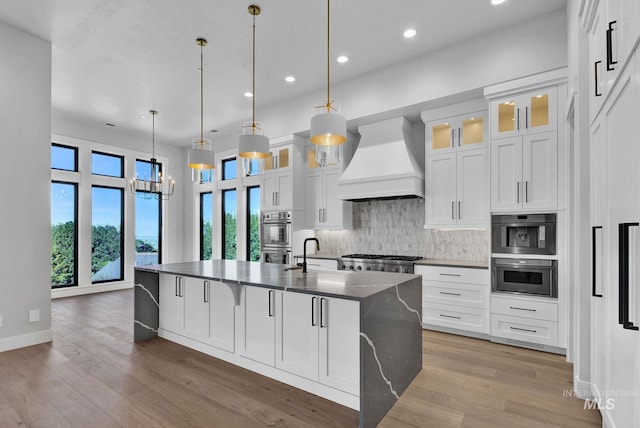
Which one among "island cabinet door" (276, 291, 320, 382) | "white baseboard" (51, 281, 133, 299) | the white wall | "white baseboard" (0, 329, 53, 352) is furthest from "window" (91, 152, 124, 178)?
"island cabinet door" (276, 291, 320, 382)

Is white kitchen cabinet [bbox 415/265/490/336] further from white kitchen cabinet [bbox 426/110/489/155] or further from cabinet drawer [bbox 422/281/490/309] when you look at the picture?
white kitchen cabinet [bbox 426/110/489/155]

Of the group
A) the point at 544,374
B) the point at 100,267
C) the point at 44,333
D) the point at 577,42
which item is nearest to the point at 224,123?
the point at 100,267

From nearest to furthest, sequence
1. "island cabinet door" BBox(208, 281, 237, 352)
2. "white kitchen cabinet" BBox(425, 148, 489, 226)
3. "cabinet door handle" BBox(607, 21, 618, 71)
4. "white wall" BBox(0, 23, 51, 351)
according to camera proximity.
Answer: "cabinet door handle" BBox(607, 21, 618, 71) < "island cabinet door" BBox(208, 281, 237, 352) < "white wall" BBox(0, 23, 51, 351) < "white kitchen cabinet" BBox(425, 148, 489, 226)

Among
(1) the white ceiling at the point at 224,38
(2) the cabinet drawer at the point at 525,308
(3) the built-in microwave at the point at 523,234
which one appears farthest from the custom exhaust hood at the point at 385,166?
(2) the cabinet drawer at the point at 525,308

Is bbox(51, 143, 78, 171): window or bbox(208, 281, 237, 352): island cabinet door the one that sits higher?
bbox(51, 143, 78, 171): window

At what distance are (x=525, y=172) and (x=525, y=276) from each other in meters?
1.13

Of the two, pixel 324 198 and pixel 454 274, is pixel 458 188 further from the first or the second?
pixel 324 198

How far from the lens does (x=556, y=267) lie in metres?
3.45

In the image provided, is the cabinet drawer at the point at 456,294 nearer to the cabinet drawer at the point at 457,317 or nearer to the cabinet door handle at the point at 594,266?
the cabinet drawer at the point at 457,317

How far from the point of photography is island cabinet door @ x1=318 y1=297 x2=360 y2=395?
91.5 inches

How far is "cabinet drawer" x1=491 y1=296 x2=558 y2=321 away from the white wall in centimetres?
517

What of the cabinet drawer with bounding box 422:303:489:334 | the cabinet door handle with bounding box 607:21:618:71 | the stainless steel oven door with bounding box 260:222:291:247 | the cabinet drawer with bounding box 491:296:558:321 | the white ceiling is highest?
the white ceiling

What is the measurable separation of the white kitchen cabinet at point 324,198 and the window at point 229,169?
7.86 feet

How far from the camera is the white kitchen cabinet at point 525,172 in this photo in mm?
→ 3477
